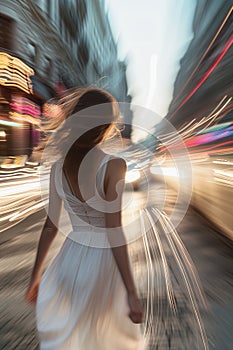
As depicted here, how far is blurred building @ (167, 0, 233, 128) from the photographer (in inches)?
255

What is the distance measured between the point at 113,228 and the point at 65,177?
0.97ft

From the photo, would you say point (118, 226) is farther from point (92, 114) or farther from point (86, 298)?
point (92, 114)

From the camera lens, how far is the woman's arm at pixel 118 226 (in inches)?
53.9

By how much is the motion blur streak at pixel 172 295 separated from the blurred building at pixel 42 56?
5500 millimetres

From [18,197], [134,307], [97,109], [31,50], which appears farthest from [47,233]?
[31,50]

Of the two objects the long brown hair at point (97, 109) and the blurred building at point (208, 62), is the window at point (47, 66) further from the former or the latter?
the long brown hair at point (97, 109)

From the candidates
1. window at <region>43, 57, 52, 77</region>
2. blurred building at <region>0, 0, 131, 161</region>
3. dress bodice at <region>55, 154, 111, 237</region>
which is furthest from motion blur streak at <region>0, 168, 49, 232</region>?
window at <region>43, 57, 52, 77</region>

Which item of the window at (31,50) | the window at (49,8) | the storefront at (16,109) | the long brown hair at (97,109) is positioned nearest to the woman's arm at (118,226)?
the long brown hair at (97,109)

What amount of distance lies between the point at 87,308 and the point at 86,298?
0.04 metres

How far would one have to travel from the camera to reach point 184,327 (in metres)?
2.57

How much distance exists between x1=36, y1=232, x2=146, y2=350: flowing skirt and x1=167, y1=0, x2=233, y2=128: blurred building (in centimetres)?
457

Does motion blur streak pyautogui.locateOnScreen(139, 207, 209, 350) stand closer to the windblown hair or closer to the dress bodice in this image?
the dress bodice

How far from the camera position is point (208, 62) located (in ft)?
27.4

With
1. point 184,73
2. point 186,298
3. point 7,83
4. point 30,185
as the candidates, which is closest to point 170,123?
point 184,73
